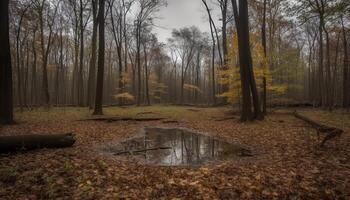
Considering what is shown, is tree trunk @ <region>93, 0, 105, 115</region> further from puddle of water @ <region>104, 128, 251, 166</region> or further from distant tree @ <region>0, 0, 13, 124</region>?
puddle of water @ <region>104, 128, 251, 166</region>

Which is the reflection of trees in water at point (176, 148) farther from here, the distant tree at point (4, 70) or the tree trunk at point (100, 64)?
the tree trunk at point (100, 64)

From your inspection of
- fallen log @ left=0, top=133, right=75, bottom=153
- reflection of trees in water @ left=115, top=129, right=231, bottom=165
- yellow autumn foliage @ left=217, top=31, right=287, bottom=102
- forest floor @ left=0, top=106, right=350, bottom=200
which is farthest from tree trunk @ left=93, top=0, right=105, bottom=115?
forest floor @ left=0, top=106, right=350, bottom=200

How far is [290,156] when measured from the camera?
571 cm

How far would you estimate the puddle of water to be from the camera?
5.92m

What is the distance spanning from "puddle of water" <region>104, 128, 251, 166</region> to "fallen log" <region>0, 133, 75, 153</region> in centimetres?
124

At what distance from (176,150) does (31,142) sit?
13.8ft

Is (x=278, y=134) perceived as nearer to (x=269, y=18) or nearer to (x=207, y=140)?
(x=207, y=140)

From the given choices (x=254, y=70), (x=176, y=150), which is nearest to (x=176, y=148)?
(x=176, y=150)

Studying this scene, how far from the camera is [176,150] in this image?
7.15 metres

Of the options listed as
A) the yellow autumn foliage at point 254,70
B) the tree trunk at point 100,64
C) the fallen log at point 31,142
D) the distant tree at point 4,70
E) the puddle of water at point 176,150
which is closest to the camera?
the fallen log at point 31,142

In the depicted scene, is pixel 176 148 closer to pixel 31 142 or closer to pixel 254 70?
pixel 31 142

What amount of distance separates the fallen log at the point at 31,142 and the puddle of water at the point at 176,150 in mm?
→ 1241

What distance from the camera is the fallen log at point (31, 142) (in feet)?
17.6

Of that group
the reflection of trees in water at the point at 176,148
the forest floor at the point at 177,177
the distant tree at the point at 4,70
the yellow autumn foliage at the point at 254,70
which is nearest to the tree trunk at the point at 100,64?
the distant tree at the point at 4,70
